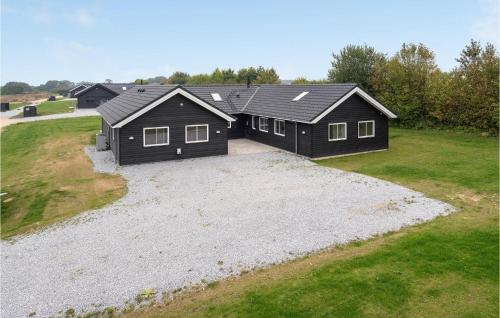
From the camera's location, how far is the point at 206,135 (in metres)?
23.9

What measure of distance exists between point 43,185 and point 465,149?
2546cm

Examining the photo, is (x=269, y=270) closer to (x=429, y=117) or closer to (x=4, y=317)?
(x=4, y=317)

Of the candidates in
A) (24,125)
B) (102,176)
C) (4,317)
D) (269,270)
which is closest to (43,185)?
(102,176)

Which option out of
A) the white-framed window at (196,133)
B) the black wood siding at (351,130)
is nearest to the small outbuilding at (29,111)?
the white-framed window at (196,133)

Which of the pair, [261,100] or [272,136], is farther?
[261,100]

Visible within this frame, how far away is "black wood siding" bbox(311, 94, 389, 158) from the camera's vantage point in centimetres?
2328

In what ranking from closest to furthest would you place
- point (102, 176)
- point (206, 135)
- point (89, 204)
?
point (89, 204), point (102, 176), point (206, 135)

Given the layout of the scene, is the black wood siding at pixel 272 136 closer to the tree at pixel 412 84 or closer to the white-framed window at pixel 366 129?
the white-framed window at pixel 366 129

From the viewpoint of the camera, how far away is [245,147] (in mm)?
27172

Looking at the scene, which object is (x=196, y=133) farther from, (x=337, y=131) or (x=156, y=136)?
(x=337, y=131)

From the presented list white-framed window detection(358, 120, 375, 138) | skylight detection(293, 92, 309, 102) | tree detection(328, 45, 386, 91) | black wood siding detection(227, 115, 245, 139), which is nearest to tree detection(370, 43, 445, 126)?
tree detection(328, 45, 386, 91)

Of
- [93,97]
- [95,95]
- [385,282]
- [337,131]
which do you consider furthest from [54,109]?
[385,282]

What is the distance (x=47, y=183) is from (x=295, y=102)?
1591cm

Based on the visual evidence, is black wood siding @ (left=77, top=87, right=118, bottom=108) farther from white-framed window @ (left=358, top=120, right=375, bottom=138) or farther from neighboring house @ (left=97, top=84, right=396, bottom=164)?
white-framed window @ (left=358, top=120, right=375, bottom=138)
